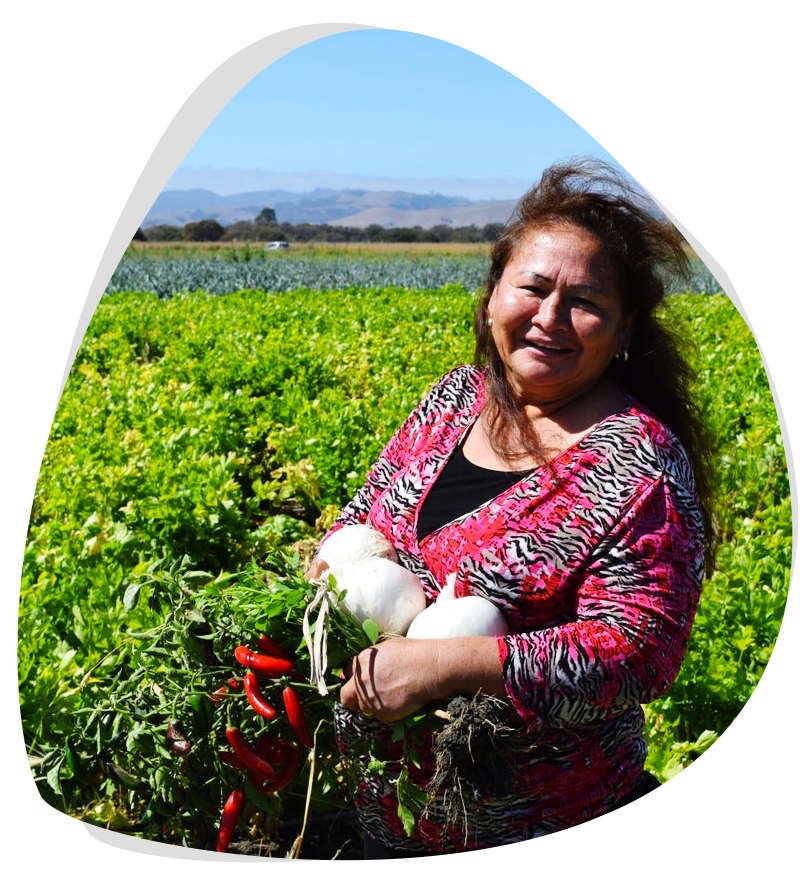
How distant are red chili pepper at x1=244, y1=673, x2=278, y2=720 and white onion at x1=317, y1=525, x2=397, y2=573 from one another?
26 cm

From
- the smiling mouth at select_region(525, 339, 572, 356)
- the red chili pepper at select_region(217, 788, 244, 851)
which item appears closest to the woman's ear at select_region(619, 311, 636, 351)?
the smiling mouth at select_region(525, 339, 572, 356)

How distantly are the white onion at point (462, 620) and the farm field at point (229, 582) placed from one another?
16 centimetres

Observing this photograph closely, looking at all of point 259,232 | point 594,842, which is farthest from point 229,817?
point 259,232

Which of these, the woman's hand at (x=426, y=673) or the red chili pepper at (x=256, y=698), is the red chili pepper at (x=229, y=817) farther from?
the woman's hand at (x=426, y=673)

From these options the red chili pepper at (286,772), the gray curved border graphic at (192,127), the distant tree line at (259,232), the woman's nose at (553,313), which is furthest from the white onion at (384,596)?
the distant tree line at (259,232)

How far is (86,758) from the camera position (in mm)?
1958

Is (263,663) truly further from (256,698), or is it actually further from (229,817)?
(229,817)

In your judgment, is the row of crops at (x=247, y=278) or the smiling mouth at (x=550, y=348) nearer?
the smiling mouth at (x=550, y=348)

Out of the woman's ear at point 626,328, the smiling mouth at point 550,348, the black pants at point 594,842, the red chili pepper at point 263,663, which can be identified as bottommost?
the black pants at point 594,842

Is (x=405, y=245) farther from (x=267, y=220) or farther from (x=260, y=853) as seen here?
(x=260, y=853)

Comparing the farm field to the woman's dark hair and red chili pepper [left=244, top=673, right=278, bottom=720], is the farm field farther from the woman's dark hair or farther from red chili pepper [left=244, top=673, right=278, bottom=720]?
the woman's dark hair

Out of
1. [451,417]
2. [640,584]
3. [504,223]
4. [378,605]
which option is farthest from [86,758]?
[504,223]

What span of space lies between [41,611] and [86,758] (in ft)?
4.22

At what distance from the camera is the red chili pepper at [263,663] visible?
1723mm
